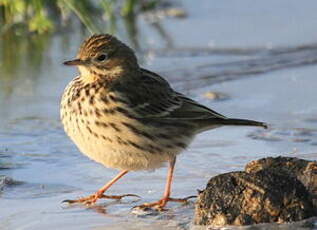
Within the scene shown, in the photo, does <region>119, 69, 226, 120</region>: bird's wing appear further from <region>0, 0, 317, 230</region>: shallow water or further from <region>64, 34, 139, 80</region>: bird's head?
<region>0, 0, 317, 230</region>: shallow water

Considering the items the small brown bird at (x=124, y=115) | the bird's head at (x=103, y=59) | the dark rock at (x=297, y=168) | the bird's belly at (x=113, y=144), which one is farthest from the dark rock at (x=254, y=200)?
the bird's head at (x=103, y=59)

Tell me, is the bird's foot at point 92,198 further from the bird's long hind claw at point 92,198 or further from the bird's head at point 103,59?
the bird's head at point 103,59

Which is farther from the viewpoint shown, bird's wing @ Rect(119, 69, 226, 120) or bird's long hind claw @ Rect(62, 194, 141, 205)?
bird's wing @ Rect(119, 69, 226, 120)

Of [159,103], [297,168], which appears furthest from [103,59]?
[297,168]

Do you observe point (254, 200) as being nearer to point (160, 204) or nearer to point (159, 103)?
point (160, 204)

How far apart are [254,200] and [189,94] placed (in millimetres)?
4458

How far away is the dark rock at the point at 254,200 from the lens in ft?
20.4

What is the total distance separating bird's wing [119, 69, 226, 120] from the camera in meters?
7.56

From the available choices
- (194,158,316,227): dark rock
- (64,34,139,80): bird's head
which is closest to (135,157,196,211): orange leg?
(194,158,316,227): dark rock

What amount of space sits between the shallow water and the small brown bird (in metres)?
0.30

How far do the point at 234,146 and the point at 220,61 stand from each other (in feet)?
11.4

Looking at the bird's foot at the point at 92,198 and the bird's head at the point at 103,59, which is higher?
the bird's head at the point at 103,59

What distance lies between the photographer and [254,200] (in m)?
6.22

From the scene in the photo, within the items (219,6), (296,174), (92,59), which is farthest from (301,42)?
(296,174)
